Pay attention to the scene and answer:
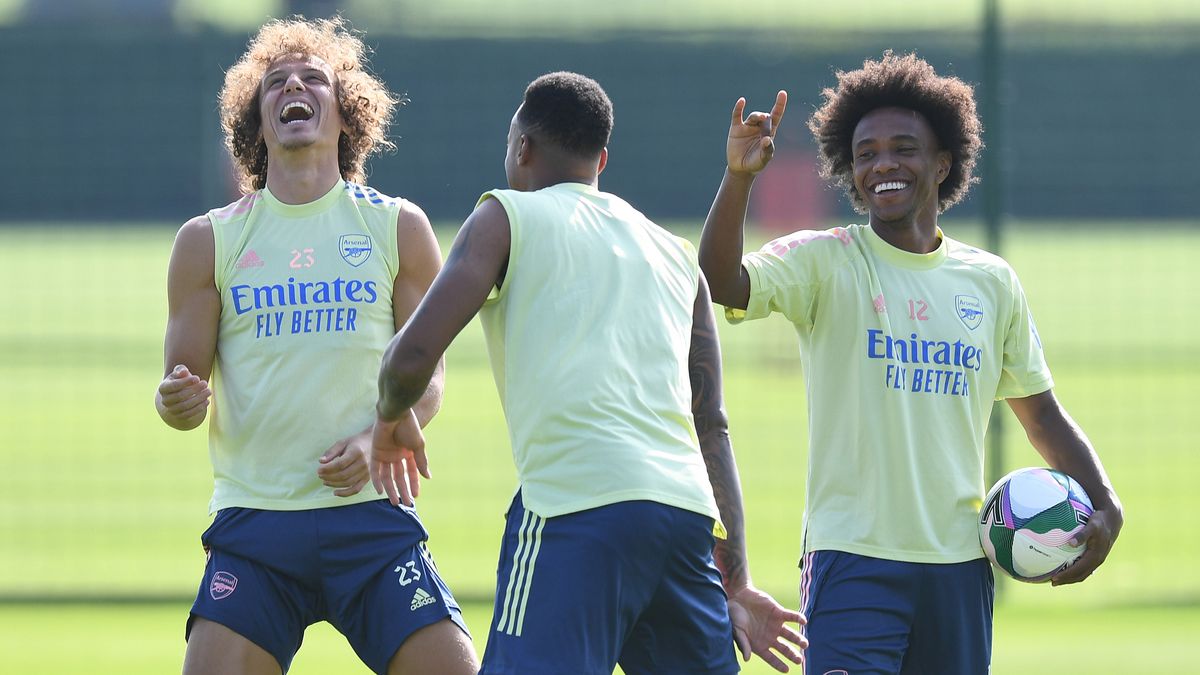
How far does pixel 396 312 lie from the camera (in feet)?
15.5

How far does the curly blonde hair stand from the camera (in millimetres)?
4980

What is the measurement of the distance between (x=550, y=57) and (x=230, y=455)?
5.46 meters

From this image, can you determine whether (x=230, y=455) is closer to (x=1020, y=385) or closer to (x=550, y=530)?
(x=550, y=530)

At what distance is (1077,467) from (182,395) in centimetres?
247

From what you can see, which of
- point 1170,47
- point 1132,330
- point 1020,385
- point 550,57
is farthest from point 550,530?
point 1132,330

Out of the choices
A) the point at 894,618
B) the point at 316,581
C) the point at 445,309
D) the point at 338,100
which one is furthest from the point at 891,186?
the point at 316,581

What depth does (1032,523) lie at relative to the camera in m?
4.54

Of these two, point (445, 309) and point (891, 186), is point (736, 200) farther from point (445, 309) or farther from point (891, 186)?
point (445, 309)

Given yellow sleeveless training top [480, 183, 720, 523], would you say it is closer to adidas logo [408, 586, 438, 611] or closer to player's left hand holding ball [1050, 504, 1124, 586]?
adidas logo [408, 586, 438, 611]

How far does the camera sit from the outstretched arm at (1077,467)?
15.2 feet

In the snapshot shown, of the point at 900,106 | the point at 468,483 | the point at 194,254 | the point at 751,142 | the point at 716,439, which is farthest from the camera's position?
the point at 468,483

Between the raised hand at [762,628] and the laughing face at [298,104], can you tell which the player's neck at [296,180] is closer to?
the laughing face at [298,104]

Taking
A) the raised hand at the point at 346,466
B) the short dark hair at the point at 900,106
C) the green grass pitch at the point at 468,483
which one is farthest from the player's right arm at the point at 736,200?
the green grass pitch at the point at 468,483

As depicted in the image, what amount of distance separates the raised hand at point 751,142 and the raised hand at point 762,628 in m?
1.10
